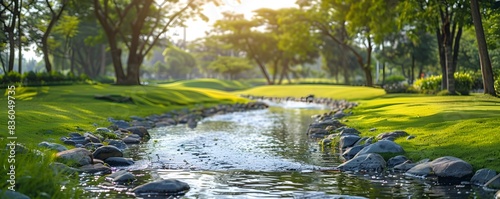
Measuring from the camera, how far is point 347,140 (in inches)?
A: 744

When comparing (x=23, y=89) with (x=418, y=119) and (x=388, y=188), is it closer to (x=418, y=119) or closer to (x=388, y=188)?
(x=418, y=119)

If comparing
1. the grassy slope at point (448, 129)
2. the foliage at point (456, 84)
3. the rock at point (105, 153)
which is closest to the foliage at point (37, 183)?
the rock at point (105, 153)

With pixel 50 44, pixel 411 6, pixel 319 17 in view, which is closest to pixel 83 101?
pixel 411 6

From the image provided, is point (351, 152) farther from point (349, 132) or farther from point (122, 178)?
point (122, 178)

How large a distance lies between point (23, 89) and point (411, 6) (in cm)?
2336

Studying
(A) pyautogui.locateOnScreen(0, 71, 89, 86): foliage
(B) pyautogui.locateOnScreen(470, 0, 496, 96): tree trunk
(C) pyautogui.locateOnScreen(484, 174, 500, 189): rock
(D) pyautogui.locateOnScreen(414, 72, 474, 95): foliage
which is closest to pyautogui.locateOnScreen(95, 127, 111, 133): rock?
(A) pyautogui.locateOnScreen(0, 71, 89, 86): foliage

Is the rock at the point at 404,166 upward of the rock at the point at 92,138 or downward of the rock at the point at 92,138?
downward

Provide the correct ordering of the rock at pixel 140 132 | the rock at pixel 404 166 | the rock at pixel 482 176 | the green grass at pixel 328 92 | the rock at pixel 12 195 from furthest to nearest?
1. the green grass at pixel 328 92
2. the rock at pixel 140 132
3. the rock at pixel 404 166
4. the rock at pixel 482 176
5. the rock at pixel 12 195

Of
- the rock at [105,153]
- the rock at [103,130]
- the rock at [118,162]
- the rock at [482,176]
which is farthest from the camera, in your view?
the rock at [103,130]

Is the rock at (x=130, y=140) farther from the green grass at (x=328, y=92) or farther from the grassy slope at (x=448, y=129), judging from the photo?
the green grass at (x=328, y=92)

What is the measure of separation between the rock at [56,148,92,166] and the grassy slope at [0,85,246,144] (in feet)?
7.15

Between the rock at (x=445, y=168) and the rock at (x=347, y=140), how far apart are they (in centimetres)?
502

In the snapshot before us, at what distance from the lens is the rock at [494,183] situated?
11.6 metres

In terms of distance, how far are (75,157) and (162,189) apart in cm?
367
